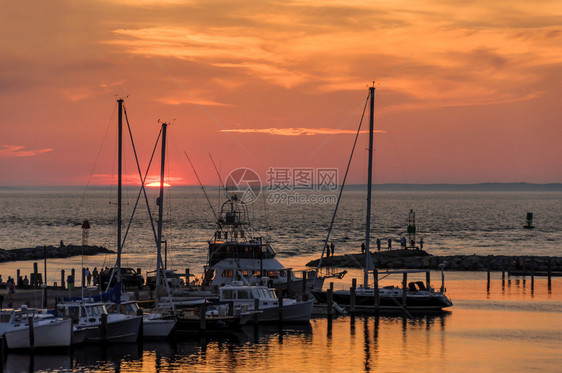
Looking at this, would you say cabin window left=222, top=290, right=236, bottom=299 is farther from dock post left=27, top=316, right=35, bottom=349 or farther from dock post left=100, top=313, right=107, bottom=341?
dock post left=27, top=316, right=35, bottom=349

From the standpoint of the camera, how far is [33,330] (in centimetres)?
4212

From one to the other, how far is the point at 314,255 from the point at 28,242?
2205 inches

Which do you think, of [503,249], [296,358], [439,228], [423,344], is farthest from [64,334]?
[439,228]

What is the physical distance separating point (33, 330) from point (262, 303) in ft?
53.7

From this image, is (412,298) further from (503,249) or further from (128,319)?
(503,249)

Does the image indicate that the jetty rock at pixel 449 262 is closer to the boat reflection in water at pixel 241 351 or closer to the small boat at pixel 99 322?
the boat reflection in water at pixel 241 351

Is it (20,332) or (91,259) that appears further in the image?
(91,259)

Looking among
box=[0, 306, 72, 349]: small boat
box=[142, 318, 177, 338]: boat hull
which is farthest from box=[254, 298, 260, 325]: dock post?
box=[0, 306, 72, 349]: small boat

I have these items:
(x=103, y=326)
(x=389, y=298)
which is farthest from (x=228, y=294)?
(x=389, y=298)

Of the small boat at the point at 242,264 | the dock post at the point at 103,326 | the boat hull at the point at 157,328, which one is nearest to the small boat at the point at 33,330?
the dock post at the point at 103,326

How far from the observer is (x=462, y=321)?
57938mm

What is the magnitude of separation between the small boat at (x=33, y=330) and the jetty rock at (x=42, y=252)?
65.3 metres

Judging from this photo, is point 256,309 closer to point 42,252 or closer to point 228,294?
point 228,294

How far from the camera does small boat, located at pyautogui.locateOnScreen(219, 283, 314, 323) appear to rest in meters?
53.4
